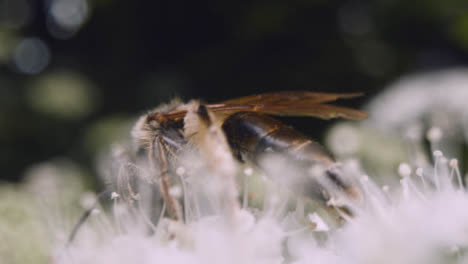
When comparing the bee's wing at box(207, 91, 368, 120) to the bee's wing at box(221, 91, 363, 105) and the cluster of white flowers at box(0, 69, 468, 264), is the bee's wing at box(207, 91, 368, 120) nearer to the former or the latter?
the bee's wing at box(221, 91, 363, 105)

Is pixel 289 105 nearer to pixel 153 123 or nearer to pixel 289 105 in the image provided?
pixel 289 105

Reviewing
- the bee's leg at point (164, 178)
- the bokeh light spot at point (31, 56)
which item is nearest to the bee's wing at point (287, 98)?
the bee's leg at point (164, 178)

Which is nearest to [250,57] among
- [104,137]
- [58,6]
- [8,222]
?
[104,137]

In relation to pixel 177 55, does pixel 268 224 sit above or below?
below

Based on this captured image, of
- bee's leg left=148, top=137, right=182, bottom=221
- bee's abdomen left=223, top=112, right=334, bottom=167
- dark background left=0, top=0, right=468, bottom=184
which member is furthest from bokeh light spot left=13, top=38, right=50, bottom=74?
bee's abdomen left=223, top=112, right=334, bottom=167

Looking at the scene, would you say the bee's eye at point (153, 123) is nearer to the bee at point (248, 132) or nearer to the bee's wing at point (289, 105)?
the bee at point (248, 132)

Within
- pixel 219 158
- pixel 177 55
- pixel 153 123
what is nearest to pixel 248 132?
pixel 219 158
